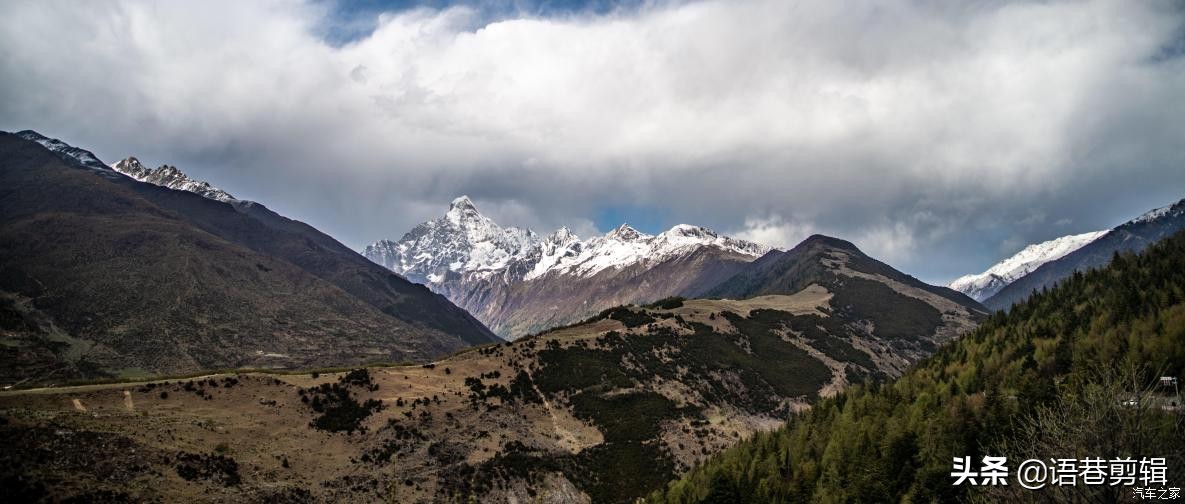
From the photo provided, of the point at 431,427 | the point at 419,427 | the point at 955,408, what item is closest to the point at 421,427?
the point at 419,427

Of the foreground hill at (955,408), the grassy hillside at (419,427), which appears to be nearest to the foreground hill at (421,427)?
the grassy hillside at (419,427)

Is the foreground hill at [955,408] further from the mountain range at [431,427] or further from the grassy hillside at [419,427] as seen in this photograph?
the mountain range at [431,427]

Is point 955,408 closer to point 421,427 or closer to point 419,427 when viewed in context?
point 421,427

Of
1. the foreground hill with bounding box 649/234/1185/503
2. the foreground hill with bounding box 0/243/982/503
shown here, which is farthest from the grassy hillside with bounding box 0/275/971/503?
Result: the foreground hill with bounding box 649/234/1185/503

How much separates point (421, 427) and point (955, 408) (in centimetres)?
8038

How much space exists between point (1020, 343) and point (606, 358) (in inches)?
3510

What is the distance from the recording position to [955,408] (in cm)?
7569

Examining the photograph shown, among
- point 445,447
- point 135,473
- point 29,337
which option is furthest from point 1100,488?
point 29,337

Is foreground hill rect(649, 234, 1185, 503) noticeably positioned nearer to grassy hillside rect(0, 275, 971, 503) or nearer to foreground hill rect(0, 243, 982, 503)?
foreground hill rect(0, 243, 982, 503)

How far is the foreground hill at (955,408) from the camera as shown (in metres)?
66.8

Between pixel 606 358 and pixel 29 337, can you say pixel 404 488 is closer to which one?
pixel 606 358

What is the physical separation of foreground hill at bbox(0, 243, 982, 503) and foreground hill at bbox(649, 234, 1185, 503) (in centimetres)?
2821

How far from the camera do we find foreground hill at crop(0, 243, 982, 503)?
211 ft

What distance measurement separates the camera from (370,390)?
106 meters
